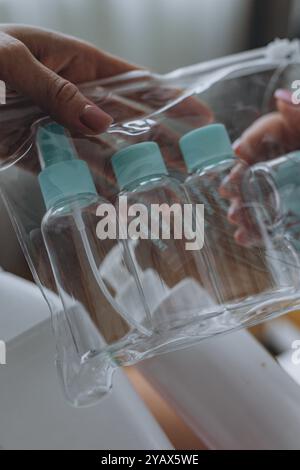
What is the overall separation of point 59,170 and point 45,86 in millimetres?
74

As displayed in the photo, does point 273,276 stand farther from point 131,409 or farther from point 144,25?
point 144,25

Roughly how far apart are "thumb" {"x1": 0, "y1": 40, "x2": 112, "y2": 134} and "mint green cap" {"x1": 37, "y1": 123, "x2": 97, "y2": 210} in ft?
0.07

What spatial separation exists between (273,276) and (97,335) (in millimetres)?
192

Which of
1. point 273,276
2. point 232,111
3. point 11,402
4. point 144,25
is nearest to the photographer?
point 11,402

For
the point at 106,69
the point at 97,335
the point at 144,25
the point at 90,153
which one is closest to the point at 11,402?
the point at 97,335

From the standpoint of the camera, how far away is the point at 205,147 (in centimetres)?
43

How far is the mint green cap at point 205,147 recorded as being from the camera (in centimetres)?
43

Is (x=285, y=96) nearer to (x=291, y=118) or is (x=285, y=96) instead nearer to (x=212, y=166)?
(x=291, y=118)
